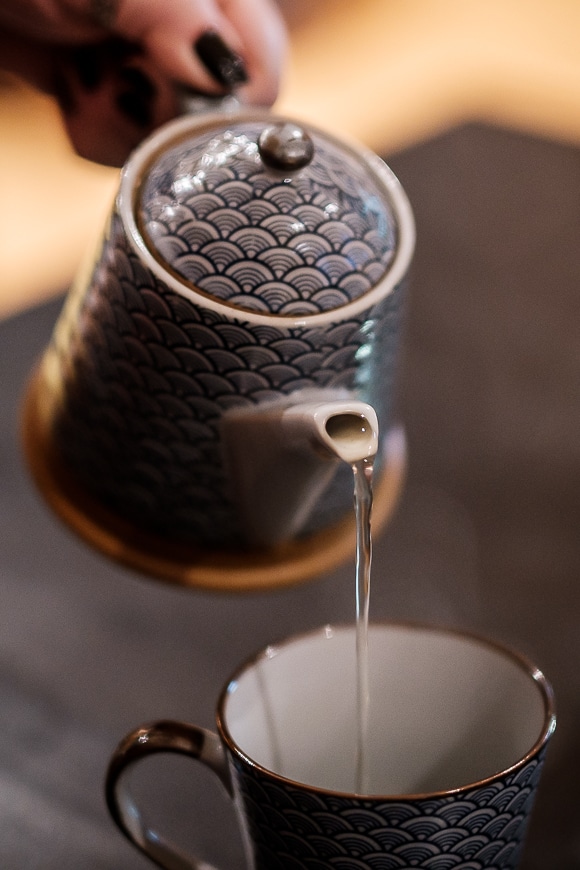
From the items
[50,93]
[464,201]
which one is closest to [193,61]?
[50,93]

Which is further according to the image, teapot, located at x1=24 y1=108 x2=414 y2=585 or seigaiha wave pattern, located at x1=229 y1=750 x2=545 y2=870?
teapot, located at x1=24 y1=108 x2=414 y2=585

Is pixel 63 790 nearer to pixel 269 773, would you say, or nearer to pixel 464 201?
pixel 269 773

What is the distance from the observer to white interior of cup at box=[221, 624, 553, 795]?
1.25 ft

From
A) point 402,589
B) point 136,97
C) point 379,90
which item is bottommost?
point 379,90

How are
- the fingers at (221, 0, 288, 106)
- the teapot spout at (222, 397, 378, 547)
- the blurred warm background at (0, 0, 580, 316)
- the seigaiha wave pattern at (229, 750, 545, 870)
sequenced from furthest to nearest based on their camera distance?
the blurred warm background at (0, 0, 580, 316), the fingers at (221, 0, 288, 106), the teapot spout at (222, 397, 378, 547), the seigaiha wave pattern at (229, 750, 545, 870)

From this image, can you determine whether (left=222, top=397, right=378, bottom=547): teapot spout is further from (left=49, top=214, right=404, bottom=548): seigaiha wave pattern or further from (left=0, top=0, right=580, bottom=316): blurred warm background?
(left=0, top=0, right=580, bottom=316): blurred warm background

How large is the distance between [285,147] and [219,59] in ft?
0.34

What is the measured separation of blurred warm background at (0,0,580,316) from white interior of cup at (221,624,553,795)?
0.48 m

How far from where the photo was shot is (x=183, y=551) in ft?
1.77

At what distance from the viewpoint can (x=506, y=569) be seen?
22.2 inches

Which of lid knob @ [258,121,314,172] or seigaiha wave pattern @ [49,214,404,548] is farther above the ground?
lid knob @ [258,121,314,172]

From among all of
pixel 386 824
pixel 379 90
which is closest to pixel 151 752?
pixel 386 824

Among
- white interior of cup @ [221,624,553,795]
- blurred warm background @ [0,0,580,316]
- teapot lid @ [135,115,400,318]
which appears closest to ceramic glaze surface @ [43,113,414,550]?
teapot lid @ [135,115,400,318]

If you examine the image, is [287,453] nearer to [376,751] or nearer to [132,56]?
[376,751]
